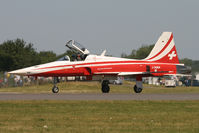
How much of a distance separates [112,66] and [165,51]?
197 inches

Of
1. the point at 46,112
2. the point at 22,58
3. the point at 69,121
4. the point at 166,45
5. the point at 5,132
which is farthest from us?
the point at 22,58

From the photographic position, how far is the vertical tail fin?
36281 millimetres

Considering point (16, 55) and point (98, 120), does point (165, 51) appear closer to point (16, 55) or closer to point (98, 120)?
point (98, 120)

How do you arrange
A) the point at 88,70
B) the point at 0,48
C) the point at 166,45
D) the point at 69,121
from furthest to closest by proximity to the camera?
1. the point at 0,48
2. the point at 166,45
3. the point at 88,70
4. the point at 69,121

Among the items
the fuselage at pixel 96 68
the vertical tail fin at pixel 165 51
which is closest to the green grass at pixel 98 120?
the fuselage at pixel 96 68

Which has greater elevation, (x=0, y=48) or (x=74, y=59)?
(x=0, y=48)

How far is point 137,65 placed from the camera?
115ft

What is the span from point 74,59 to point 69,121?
20.8 metres

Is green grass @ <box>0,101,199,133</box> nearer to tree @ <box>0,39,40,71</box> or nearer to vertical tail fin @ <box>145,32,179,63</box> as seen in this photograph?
vertical tail fin @ <box>145,32,179,63</box>

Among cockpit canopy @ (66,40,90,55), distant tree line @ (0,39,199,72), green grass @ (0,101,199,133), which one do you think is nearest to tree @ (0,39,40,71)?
distant tree line @ (0,39,199,72)

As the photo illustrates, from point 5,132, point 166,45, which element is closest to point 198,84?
point 166,45

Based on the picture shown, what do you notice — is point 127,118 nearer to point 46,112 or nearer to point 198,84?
point 46,112

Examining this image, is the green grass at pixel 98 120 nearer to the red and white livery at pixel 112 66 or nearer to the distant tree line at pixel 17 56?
the red and white livery at pixel 112 66

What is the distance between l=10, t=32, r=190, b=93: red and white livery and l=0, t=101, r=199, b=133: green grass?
14967 millimetres
